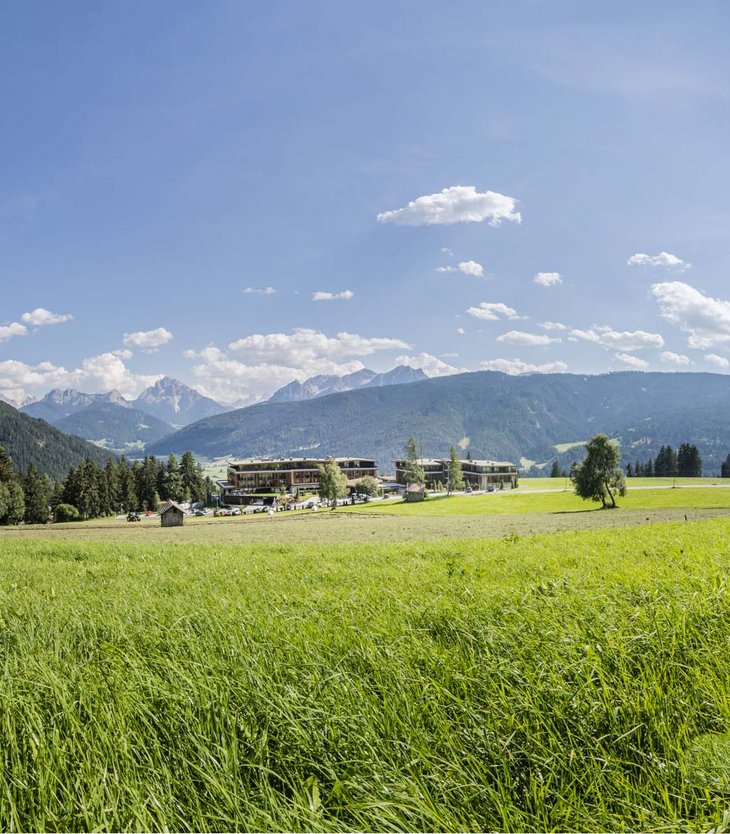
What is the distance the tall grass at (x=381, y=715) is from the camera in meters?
2.46

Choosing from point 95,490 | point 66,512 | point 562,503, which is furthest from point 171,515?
point 562,503

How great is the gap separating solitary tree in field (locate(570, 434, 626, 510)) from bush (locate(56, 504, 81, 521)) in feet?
357

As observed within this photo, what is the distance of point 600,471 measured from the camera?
72.6 meters

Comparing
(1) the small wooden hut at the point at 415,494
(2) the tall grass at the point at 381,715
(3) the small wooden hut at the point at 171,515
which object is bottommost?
(1) the small wooden hut at the point at 415,494

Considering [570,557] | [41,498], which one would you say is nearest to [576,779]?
[570,557]

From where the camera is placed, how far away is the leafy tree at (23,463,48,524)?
109 metres

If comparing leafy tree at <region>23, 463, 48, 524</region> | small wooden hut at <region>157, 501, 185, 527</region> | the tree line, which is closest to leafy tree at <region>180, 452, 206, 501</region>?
the tree line

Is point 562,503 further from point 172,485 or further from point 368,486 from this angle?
point 172,485

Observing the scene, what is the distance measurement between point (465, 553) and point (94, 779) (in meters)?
11.1

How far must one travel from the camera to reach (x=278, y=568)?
36.9 feet

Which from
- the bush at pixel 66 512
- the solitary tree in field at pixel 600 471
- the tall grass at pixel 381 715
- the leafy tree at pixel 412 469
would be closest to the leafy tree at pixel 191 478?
the bush at pixel 66 512

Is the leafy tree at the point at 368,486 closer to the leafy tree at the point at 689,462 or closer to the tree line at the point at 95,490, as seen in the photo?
the tree line at the point at 95,490

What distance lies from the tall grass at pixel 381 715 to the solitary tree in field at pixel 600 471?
242ft

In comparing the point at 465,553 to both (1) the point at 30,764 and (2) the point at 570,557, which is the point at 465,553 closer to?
(2) the point at 570,557
